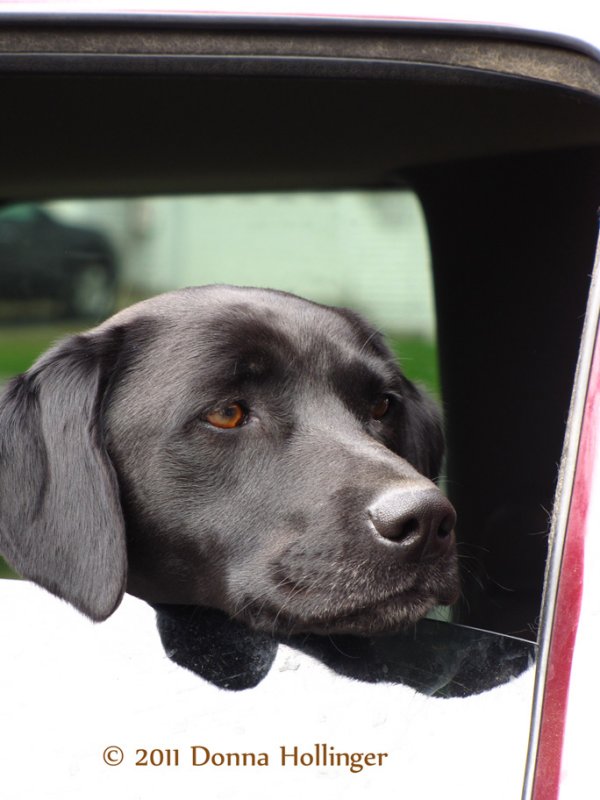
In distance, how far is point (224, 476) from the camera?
1764 millimetres

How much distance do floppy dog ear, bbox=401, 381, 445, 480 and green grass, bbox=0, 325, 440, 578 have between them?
18.4 inches

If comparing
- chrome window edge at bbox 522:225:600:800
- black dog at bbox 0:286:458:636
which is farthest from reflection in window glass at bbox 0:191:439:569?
chrome window edge at bbox 522:225:600:800

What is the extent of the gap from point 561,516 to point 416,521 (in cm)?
29

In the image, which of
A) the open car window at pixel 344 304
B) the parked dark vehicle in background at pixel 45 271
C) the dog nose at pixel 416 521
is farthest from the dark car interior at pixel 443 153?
the parked dark vehicle in background at pixel 45 271

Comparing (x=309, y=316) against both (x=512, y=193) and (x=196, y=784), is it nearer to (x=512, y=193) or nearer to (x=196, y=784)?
(x=512, y=193)

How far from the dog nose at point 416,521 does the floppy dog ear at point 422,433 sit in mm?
715

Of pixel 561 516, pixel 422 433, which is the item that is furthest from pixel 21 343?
pixel 561 516

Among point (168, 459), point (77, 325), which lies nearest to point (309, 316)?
point (168, 459)

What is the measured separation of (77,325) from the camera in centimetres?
360

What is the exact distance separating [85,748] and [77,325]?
2469mm

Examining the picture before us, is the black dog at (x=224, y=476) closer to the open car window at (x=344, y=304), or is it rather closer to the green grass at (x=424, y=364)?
the open car window at (x=344, y=304)

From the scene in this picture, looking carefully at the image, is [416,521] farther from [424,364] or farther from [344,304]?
[424,364]

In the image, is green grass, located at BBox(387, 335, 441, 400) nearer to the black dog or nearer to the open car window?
the open car window

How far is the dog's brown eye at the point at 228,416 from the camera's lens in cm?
182
